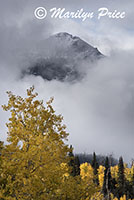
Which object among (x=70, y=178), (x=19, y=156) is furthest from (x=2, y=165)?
(x=70, y=178)

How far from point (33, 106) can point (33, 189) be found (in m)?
3.27

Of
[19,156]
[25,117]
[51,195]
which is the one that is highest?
[25,117]

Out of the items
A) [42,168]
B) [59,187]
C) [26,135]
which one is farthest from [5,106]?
[59,187]

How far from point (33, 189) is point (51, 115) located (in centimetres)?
293

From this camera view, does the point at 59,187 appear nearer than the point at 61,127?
Yes

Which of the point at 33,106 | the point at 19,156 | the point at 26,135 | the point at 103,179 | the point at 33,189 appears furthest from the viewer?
the point at 103,179

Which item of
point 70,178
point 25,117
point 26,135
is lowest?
point 70,178

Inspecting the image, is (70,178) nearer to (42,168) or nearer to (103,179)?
(42,168)

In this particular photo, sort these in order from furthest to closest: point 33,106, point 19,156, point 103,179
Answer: point 103,179 < point 33,106 < point 19,156

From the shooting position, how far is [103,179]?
226 feet

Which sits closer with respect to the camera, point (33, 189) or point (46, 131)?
point (33, 189)

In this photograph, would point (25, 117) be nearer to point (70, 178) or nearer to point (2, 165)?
point (2, 165)

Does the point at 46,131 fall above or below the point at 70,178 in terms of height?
above

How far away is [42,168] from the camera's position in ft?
22.7
